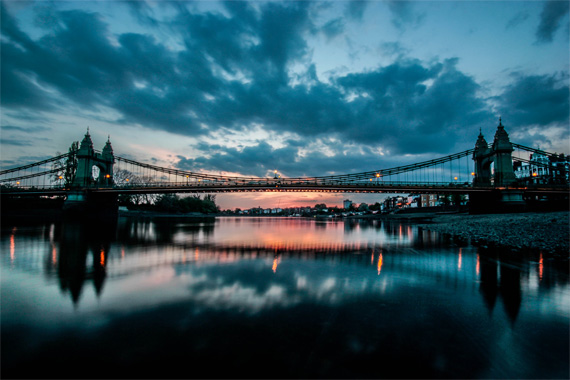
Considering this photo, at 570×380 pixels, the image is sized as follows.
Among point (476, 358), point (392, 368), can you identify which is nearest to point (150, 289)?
point (392, 368)

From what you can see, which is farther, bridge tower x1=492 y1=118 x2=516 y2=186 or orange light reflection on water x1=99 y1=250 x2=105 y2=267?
bridge tower x1=492 y1=118 x2=516 y2=186

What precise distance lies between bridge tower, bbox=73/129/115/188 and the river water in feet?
173

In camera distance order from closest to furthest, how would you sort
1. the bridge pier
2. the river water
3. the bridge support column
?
the river water → the bridge support column → the bridge pier

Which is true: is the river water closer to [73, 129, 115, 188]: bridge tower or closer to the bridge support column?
the bridge support column

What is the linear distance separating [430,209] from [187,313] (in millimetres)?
100796

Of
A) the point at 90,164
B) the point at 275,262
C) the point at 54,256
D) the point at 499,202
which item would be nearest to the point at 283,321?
the point at 275,262

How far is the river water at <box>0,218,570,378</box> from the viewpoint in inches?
173

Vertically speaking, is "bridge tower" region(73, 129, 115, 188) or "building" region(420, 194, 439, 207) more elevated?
"bridge tower" region(73, 129, 115, 188)

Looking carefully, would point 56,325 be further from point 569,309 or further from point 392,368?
point 569,309

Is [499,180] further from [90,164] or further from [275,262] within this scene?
[90,164]

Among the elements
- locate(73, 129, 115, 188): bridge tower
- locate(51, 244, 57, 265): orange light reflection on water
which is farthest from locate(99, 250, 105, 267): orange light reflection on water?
locate(73, 129, 115, 188): bridge tower

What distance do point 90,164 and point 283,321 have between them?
68787 mm

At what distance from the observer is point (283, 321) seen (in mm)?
6246

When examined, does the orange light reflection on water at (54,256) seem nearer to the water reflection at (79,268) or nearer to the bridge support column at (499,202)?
the water reflection at (79,268)
